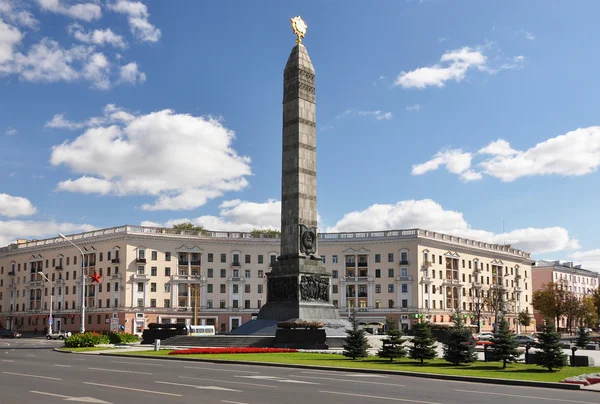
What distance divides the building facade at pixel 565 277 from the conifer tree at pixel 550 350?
395 feet

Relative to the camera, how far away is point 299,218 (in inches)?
1877

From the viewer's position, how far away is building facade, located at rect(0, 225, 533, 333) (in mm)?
99425

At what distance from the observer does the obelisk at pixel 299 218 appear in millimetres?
46625

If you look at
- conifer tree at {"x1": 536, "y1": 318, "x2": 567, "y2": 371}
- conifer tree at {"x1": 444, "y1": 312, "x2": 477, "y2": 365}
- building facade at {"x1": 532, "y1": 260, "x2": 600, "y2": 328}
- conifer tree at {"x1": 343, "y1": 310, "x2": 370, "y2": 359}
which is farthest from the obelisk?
building facade at {"x1": 532, "y1": 260, "x2": 600, "y2": 328}

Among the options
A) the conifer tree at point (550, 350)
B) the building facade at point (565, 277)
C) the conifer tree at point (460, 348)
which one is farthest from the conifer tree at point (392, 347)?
the building facade at point (565, 277)

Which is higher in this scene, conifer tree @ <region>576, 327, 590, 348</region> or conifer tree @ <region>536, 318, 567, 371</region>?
conifer tree @ <region>536, 318, 567, 371</region>

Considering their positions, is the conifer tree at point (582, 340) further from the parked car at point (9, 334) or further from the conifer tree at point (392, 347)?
the parked car at point (9, 334)

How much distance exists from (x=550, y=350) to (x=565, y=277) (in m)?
138

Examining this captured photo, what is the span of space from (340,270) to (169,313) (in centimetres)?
2574

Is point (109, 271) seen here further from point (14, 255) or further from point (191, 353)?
point (191, 353)

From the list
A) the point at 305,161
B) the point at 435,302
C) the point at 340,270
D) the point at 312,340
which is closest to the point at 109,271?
the point at 340,270

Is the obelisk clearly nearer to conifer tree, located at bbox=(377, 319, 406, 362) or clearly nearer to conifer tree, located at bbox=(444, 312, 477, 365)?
conifer tree, located at bbox=(377, 319, 406, 362)

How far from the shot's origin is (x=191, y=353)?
35688mm

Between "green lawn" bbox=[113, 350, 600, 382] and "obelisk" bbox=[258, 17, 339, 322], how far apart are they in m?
12.4
